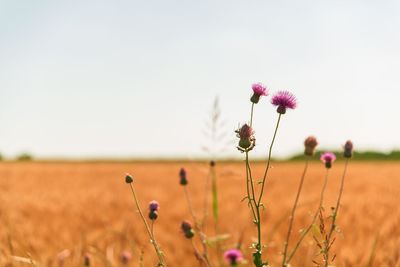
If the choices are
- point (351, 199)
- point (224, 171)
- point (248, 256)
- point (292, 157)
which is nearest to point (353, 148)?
point (224, 171)

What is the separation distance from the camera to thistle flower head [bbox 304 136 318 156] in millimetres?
1930

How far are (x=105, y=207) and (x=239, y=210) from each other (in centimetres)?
164

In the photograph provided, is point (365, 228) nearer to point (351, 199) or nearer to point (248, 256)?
point (248, 256)

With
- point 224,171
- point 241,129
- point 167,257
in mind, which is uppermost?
point 241,129

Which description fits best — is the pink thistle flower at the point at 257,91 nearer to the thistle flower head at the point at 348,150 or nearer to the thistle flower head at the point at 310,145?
the thistle flower head at the point at 310,145

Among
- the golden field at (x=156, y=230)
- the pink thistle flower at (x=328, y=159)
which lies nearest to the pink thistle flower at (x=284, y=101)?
the golden field at (x=156, y=230)

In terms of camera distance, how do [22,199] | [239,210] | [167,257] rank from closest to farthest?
[167,257] → [239,210] → [22,199]

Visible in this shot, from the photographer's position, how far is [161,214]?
5.55 m

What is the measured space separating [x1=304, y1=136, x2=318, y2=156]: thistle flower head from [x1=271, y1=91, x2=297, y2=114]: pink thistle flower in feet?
1.09

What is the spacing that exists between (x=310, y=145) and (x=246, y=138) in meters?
0.50

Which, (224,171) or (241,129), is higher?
(241,129)

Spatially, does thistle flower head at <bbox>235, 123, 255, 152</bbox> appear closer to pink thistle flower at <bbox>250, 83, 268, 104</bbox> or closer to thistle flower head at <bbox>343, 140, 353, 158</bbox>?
pink thistle flower at <bbox>250, 83, 268, 104</bbox>

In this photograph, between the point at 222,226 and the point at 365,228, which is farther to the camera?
the point at 222,226

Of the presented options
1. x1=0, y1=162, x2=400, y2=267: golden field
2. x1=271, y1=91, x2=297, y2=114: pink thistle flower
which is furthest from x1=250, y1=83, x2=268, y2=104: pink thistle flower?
x1=0, y1=162, x2=400, y2=267: golden field
